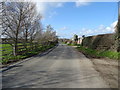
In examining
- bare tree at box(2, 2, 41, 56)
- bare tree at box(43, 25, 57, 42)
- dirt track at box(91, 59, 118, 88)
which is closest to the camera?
dirt track at box(91, 59, 118, 88)

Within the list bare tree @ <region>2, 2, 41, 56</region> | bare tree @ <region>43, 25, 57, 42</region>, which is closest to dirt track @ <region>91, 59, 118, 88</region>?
bare tree @ <region>2, 2, 41, 56</region>

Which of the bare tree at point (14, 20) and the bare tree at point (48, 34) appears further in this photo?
the bare tree at point (48, 34)

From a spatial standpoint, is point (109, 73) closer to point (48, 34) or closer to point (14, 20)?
point (14, 20)

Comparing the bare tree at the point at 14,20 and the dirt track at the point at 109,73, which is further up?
the bare tree at the point at 14,20

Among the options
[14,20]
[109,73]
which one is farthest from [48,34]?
[109,73]

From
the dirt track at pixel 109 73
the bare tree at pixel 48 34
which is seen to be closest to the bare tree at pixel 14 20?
the dirt track at pixel 109 73

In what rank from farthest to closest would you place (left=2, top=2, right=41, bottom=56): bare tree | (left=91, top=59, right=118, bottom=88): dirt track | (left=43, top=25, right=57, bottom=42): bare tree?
(left=43, top=25, right=57, bottom=42): bare tree, (left=2, top=2, right=41, bottom=56): bare tree, (left=91, top=59, right=118, bottom=88): dirt track

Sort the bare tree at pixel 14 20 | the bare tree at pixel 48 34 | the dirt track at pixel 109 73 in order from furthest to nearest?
the bare tree at pixel 48 34 → the bare tree at pixel 14 20 → the dirt track at pixel 109 73

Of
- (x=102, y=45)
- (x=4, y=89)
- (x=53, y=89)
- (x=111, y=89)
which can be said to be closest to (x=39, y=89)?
(x=53, y=89)

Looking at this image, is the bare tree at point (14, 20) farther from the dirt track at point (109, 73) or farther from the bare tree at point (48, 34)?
the bare tree at point (48, 34)

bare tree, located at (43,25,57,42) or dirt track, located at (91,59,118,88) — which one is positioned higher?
bare tree, located at (43,25,57,42)

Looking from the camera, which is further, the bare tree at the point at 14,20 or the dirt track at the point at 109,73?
the bare tree at the point at 14,20

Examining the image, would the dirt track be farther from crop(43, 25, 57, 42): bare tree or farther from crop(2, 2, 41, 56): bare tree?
crop(43, 25, 57, 42): bare tree

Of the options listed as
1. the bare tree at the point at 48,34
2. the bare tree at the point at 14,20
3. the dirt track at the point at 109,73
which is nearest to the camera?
the dirt track at the point at 109,73
